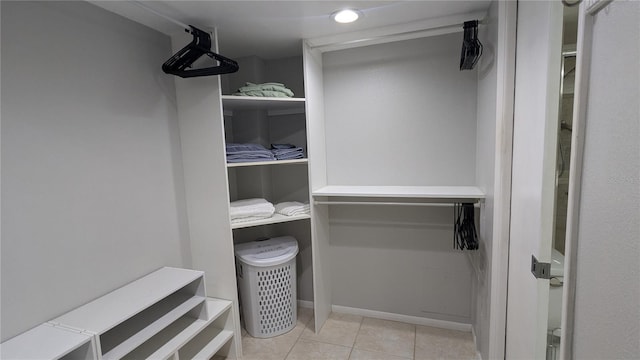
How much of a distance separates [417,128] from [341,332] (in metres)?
1.70

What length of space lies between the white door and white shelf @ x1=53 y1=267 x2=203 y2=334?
167cm

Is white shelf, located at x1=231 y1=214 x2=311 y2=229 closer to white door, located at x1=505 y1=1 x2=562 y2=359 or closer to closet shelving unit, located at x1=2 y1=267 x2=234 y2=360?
closet shelving unit, located at x1=2 y1=267 x2=234 y2=360

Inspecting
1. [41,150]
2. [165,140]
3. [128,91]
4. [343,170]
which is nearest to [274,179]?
[343,170]

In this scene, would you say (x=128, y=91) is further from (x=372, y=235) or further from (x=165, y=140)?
(x=372, y=235)

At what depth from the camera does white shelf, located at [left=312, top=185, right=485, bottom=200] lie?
184 cm

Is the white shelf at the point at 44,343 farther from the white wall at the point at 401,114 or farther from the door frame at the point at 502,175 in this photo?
the door frame at the point at 502,175

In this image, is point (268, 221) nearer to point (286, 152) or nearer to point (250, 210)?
point (250, 210)

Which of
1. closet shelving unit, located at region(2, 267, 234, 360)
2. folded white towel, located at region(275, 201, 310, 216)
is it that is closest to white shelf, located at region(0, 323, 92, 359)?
closet shelving unit, located at region(2, 267, 234, 360)

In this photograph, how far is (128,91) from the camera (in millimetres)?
1627

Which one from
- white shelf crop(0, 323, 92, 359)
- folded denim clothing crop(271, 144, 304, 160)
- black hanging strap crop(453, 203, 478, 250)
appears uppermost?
folded denim clothing crop(271, 144, 304, 160)

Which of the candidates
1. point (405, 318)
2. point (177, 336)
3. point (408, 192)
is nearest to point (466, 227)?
point (408, 192)

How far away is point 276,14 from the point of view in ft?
5.33

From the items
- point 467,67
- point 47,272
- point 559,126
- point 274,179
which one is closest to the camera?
point 559,126

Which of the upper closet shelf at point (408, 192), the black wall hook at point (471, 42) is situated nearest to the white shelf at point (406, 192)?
the upper closet shelf at point (408, 192)
